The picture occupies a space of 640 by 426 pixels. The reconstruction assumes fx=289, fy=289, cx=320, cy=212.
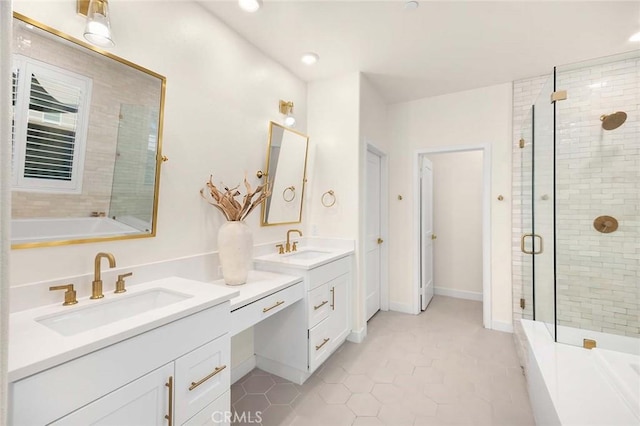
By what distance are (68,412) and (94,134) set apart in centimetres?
116

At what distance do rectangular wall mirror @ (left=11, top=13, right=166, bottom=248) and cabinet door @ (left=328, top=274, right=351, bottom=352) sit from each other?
149 centimetres

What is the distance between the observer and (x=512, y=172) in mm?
3117

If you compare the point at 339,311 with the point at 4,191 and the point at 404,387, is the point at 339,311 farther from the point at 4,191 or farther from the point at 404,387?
Result: the point at 4,191

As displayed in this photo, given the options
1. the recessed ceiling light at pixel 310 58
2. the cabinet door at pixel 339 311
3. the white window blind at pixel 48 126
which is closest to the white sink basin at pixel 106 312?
the white window blind at pixel 48 126

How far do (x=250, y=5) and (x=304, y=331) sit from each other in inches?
89.9

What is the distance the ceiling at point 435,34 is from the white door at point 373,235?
1.05 meters

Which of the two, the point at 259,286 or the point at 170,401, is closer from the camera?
the point at 170,401

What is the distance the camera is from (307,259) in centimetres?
275

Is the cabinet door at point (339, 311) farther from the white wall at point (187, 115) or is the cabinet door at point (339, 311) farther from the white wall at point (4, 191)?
the white wall at point (4, 191)

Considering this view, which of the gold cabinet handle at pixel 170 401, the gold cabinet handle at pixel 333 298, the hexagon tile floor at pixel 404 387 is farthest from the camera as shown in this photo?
the gold cabinet handle at pixel 333 298

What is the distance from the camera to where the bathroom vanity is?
0.83 meters

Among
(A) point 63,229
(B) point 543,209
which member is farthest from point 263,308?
(B) point 543,209

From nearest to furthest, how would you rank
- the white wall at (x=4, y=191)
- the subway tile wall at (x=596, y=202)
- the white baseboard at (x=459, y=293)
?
the white wall at (x=4, y=191) → the subway tile wall at (x=596, y=202) → the white baseboard at (x=459, y=293)

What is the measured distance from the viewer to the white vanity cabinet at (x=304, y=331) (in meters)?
2.13
